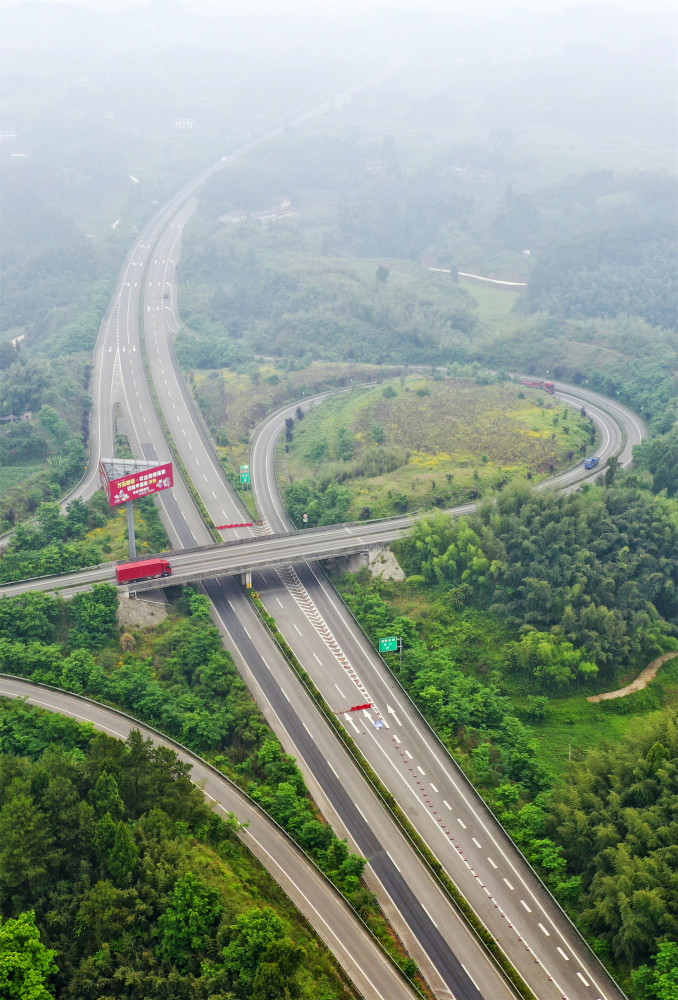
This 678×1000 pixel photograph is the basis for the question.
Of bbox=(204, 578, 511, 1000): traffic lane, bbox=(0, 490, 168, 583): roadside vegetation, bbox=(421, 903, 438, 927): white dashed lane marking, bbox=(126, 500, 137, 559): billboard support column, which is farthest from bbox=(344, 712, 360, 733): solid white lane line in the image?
bbox=(0, 490, 168, 583): roadside vegetation

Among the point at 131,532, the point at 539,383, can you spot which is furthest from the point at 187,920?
the point at 539,383

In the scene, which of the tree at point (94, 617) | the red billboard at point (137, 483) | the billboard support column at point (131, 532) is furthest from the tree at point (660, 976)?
the billboard support column at point (131, 532)

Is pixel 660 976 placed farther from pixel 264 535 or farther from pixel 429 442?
pixel 429 442

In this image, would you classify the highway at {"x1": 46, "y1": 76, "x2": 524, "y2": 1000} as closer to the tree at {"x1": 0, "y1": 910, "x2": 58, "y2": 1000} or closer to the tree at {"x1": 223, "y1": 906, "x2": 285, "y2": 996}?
the tree at {"x1": 223, "y1": 906, "x2": 285, "y2": 996}

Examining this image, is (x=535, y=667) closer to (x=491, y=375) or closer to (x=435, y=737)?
(x=435, y=737)

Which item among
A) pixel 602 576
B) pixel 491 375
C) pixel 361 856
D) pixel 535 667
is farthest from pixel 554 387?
pixel 361 856
